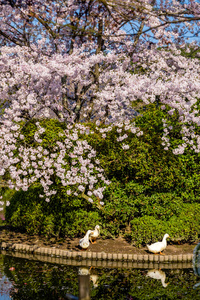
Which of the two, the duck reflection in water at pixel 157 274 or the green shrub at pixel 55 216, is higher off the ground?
the green shrub at pixel 55 216

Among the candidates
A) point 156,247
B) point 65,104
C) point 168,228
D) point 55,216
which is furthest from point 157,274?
point 65,104

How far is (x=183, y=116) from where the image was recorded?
40.7 feet

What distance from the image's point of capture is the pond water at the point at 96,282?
7.38 metres

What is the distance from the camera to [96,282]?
8234mm

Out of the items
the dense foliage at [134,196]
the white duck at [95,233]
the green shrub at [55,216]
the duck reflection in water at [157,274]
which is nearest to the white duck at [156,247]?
the dense foliage at [134,196]

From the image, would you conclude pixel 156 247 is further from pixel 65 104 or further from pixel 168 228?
pixel 65 104

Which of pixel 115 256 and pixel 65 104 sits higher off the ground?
pixel 65 104

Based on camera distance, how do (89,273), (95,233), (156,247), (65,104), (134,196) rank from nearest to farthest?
(89,273) → (156,247) → (95,233) → (134,196) → (65,104)

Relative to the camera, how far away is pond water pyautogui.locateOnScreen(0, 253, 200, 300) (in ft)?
24.2

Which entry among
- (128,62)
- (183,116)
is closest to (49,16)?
(128,62)

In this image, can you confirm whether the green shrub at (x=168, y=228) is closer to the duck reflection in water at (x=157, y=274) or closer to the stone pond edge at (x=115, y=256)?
the stone pond edge at (x=115, y=256)

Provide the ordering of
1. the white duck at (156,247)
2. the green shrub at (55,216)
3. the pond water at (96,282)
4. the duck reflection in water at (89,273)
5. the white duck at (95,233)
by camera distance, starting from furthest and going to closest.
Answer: the green shrub at (55,216), the white duck at (95,233), the white duck at (156,247), the duck reflection in water at (89,273), the pond water at (96,282)

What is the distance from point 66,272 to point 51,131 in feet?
14.8

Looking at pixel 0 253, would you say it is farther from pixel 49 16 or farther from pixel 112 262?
pixel 49 16
